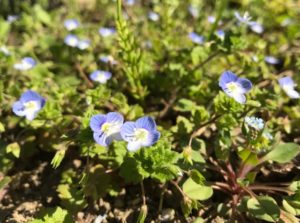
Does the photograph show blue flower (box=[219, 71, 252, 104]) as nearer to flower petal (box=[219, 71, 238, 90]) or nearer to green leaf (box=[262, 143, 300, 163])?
flower petal (box=[219, 71, 238, 90])

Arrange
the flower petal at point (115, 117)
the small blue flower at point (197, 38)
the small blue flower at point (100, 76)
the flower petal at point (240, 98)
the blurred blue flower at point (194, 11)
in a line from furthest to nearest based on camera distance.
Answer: the blurred blue flower at point (194, 11) < the small blue flower at point (197, 38) < the small blue flower at point (100, 76) < the flower petal at point (240, 98) < the flower petal at point (115, 117)

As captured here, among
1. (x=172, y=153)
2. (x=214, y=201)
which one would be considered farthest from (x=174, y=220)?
(x=172, y=153)

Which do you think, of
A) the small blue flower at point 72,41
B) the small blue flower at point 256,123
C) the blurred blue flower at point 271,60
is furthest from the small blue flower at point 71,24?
the small blue flower at point 256,123

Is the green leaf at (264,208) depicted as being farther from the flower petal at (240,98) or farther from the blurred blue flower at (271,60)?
the blurred blue flower at (271,60)

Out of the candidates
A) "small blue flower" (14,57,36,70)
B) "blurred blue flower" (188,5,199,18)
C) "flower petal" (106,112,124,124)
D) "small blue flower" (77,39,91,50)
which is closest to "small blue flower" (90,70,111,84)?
"small blue flower" (77,39,91,50)

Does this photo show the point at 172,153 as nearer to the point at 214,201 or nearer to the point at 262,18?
the point at 214,201

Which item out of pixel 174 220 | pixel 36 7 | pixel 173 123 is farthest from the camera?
pixel 36 7
